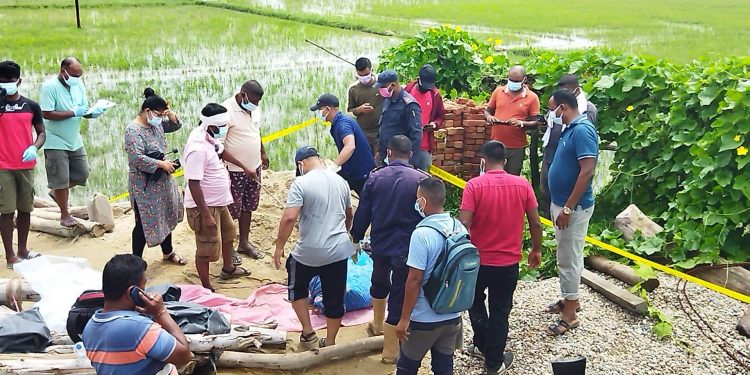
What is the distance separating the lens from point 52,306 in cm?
548

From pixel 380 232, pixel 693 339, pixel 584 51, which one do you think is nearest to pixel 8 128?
pixel 380 232

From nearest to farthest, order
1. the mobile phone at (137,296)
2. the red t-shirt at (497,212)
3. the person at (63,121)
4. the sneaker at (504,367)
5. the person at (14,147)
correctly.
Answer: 1. the mobile phone at (137,296)
2. the red t-shirt at (497,212)
3. the sneaker at (504,367)
4. the person at (14,147)
5. the person at (63,121)

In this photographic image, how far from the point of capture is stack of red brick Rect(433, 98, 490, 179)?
8703 millimetres

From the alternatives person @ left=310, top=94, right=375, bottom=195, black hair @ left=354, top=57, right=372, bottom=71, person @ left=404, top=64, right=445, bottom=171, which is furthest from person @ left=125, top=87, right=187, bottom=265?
person @ left=404, top=64, right=445, bottom=171

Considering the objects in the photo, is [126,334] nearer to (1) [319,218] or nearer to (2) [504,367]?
(1) [319,218]

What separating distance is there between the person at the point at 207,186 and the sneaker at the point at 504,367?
2.56 metres

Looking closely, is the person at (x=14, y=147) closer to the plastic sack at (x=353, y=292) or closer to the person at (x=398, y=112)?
the plastic sack at (x=353, y=292)

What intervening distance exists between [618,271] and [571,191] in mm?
1404

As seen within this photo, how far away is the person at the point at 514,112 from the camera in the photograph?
802cm

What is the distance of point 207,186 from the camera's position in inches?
238

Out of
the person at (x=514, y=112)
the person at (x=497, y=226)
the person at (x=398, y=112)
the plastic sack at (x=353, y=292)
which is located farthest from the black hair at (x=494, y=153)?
the person at (x=514, y=112)

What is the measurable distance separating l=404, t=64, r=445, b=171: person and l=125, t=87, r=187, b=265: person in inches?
110

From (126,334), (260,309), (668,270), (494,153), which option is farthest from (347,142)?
(126,334)

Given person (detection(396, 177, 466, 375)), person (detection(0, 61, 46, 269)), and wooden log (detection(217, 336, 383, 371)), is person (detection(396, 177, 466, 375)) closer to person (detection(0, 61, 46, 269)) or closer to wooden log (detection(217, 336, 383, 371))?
wooden log (detection(217, 336, 383, 371))
